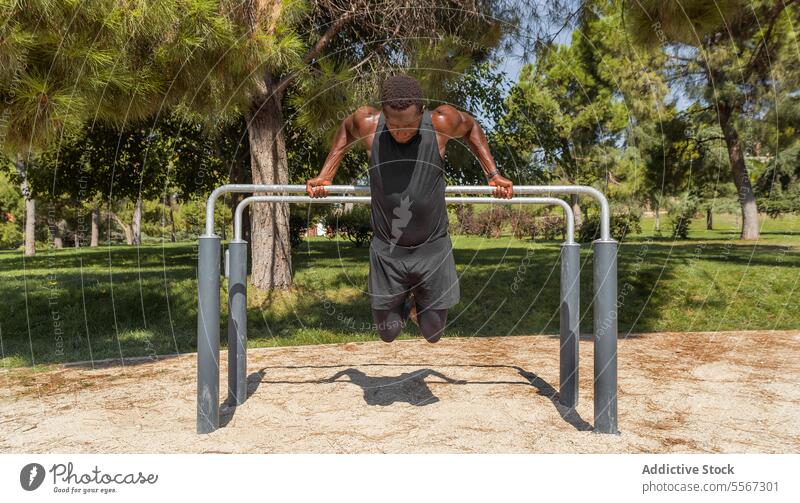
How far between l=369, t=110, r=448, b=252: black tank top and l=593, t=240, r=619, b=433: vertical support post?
1075 millimetres

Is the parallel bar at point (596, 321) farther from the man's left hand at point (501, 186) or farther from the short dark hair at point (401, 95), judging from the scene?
the short dark hair at point (401, 95)

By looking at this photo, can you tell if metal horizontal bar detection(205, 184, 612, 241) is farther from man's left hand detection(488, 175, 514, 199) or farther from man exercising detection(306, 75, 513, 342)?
man exercising detection(306, 75, 513, 342)

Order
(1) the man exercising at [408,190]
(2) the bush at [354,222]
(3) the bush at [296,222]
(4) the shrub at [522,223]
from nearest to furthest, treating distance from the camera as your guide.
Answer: (1) the man exercising at [408,190] < (2) the bush at [354,222] < (3) the bush at [296,222] < (4) the shrub at [522,223]

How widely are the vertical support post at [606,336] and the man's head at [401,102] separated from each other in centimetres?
142

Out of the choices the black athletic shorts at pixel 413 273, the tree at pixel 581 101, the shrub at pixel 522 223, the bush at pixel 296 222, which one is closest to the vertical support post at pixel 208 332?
the black athletic shorts at pixel 413 273

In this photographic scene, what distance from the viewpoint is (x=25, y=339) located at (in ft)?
28.6

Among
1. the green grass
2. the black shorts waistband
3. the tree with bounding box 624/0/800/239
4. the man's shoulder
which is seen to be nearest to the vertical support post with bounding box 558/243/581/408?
the black shorts waistband

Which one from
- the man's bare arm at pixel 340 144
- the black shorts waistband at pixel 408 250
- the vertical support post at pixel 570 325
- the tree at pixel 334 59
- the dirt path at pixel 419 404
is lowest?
the dirt path at pixel 419 404

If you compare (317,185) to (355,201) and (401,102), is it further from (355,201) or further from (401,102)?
(401,102)

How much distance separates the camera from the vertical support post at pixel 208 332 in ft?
12.9

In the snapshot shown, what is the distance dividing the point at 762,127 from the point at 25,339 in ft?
43.9

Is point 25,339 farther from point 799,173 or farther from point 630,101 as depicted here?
point 799,173

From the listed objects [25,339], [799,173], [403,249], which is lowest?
[25,339]

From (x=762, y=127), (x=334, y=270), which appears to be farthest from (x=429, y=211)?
(x=762, y=127)
